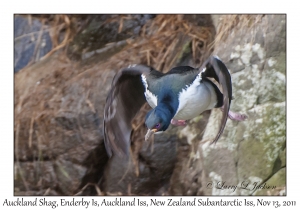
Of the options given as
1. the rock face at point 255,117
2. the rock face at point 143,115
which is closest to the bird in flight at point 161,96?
the rock face at point 255,117

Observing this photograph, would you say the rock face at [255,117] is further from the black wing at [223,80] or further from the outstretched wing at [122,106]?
the black wing at [223,80]

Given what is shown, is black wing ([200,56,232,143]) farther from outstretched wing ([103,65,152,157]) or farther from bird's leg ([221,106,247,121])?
bird's leg ([221,106,247,121])

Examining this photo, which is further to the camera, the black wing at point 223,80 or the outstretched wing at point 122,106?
the outstretched wing at point 122,106

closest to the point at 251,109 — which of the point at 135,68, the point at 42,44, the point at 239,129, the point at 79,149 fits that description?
the point at 239,129

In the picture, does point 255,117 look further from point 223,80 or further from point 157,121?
point 157,121

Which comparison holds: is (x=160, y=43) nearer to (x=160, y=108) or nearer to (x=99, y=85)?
(x=99, y=85)

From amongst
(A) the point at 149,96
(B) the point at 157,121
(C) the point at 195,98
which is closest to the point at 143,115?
(A) the point at 149,96

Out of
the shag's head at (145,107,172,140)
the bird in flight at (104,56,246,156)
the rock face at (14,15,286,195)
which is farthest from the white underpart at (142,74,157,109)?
the rock face at (14,15,286,195)
